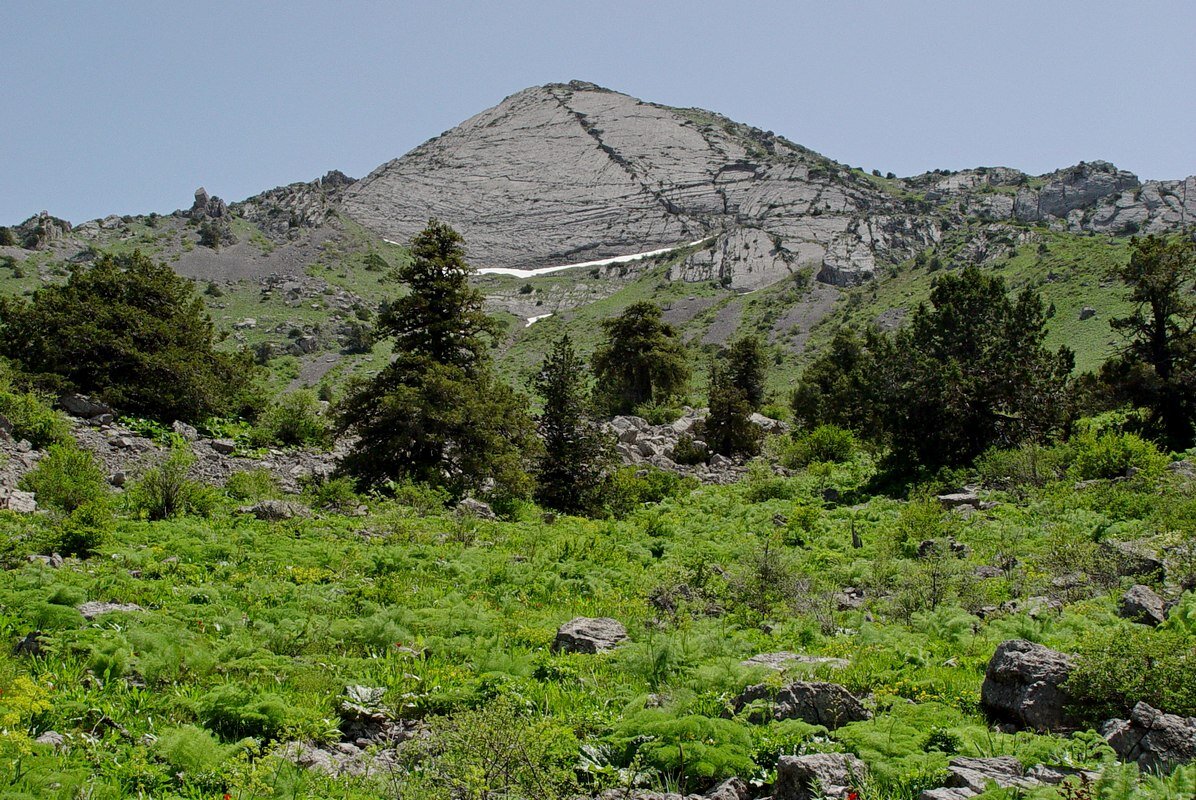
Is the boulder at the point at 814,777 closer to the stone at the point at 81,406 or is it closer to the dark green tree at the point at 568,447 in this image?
the dark green tree at the point at 568,447

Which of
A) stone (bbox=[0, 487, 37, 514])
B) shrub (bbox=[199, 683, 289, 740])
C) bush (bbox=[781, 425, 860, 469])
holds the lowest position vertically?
bush (bbox=[781, 425, 860, 469])

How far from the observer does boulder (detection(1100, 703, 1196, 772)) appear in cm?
439

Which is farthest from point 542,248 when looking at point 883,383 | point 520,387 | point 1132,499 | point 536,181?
point 1132,499

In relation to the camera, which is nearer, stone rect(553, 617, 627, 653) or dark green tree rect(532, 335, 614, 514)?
stone rect(553, 617, 627, 653)

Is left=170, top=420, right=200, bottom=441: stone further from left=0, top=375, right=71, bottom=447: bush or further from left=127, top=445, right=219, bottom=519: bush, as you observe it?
left=127, top=445, right=219, bottom=519: bush

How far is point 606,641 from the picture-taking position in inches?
308

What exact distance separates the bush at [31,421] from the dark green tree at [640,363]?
91.5ft

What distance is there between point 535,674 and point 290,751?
2442mm

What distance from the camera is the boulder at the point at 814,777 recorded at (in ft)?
14.6

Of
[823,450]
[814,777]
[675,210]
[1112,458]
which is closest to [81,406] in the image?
[814,777]

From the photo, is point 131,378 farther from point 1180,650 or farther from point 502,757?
point 1180,650

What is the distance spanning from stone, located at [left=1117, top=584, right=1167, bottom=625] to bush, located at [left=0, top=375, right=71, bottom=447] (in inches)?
770

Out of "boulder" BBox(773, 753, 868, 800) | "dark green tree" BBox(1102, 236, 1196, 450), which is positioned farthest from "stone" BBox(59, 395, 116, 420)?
"dark green tree" BBox(1102, 236, 1196, 450)

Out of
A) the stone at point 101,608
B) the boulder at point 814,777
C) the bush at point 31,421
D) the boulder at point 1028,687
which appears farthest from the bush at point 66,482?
the boulder at point 1028,687
